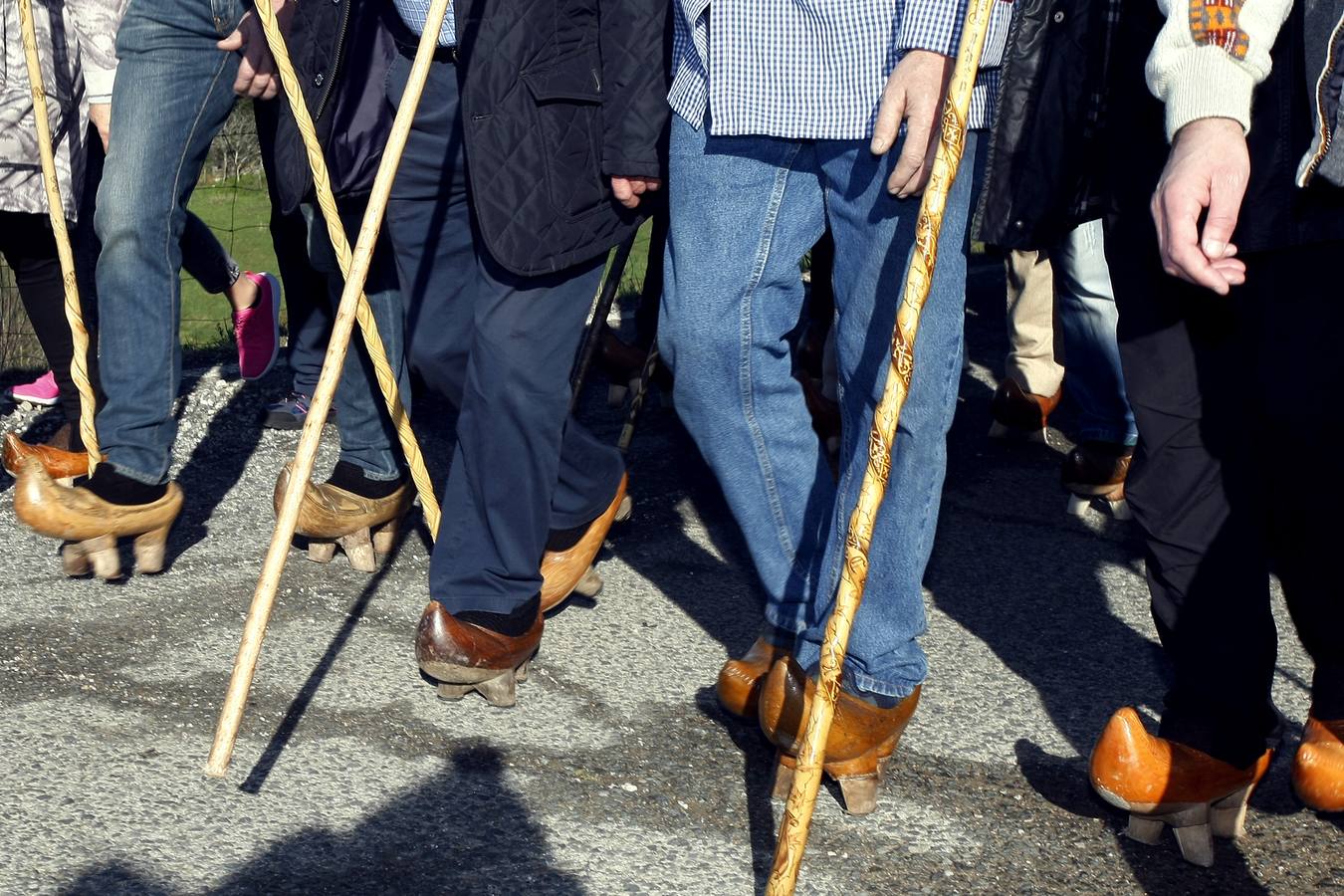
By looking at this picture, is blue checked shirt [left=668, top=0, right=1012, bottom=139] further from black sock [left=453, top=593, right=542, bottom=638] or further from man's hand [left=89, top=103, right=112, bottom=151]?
man's hand [left=89, top=103, right=112, bottom=151]

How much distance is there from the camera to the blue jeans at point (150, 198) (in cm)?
351

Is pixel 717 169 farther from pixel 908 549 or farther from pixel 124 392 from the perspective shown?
pixel 124 392

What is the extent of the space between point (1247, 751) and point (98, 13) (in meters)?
2.99

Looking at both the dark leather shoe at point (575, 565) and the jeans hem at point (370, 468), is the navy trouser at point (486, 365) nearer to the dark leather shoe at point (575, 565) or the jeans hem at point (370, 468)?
the dark leather shoe at point (575, 565)

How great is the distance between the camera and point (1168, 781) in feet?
8.29

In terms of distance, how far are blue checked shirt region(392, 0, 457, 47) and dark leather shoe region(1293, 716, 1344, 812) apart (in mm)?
2023

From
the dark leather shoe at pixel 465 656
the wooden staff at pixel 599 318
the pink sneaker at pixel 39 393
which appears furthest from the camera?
the pink sneaker at pixel 39 393

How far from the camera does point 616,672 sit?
327 cm

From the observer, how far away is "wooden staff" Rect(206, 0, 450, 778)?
259 cm

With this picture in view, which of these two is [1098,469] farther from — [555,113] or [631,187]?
[555,113]

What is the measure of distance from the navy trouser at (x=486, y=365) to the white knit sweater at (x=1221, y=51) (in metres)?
1.23

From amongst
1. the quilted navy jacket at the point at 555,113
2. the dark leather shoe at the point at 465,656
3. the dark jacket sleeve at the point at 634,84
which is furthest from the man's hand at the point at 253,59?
the dark leather shoe at the point at 465,656

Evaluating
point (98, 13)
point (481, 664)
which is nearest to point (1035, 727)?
point (481, 664)

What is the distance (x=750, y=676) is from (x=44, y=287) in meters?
2.38
